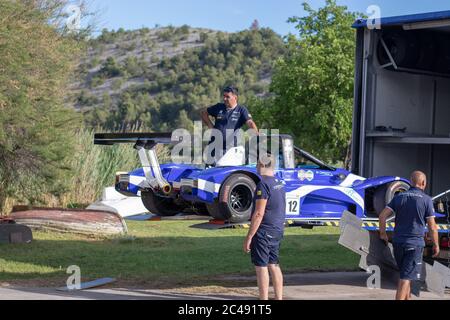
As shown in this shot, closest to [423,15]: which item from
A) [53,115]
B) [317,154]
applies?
[53,115]

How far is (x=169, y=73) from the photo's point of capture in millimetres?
58750

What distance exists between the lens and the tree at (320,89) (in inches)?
911

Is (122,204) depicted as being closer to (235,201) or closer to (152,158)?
(152,158)

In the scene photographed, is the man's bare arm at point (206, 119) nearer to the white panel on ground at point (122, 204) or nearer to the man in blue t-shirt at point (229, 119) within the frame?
the man in blue t-shirt at point (229, 119)

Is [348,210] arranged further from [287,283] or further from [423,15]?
[423,15]

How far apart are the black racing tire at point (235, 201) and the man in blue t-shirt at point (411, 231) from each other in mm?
1800

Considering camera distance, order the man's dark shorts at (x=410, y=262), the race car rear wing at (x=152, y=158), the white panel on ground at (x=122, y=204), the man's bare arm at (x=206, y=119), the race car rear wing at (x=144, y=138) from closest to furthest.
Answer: the man's dark shorts at (x=410, y=262) → the race car rear wing at (x=144, y=138) → the race car rear wing at (x=152, y=158) → the man's bare arm at (x=206, y=119) → the white panel on ground at (x=122, y=204)

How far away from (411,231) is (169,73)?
49.8 metres

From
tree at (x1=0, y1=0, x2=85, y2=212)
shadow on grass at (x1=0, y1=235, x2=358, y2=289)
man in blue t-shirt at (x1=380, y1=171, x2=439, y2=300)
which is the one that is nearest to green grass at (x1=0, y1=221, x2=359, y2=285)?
shadow on grass at (x1=0, y1=235, x2=358, y2=289)

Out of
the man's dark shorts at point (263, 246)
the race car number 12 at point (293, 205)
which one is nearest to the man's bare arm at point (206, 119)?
the race car number 12 at point (293, 205)

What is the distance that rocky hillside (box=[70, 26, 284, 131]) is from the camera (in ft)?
161

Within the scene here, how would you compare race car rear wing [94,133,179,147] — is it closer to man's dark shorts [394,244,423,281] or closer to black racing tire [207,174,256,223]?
black racing tire [207,174,256,223]

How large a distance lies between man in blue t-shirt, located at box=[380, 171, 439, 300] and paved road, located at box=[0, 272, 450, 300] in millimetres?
1435
